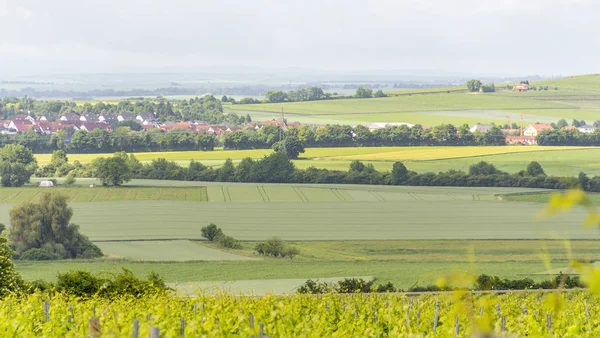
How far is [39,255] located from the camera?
33938mm

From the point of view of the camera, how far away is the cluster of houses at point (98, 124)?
50125 millimetres

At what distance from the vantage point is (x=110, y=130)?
49.7 m

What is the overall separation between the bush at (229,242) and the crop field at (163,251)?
650 mm

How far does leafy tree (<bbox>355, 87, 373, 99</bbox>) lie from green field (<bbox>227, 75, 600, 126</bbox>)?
41.4 inches

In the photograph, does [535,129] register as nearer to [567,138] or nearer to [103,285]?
[567,138]

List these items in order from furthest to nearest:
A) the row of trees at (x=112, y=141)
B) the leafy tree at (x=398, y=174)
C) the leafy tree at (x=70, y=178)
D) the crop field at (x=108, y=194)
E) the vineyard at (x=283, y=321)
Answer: the row of trees at (x=112, y=141) → the leafy tree at (x=398, y=174) → the leafy tree at (x=70, y=178) → the crop field at (x=108, y=194) → the vineyard at (x=283, y=321)

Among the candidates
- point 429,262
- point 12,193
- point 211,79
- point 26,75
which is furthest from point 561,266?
point 26,75

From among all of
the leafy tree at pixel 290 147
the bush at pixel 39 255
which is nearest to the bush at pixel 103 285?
the bush at pixel 39 255

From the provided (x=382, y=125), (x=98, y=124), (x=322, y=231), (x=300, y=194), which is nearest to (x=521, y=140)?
(x=382, y=125)

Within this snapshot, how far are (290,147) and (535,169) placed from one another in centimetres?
1137

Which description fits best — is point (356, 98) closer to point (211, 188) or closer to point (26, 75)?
point (211, 188)

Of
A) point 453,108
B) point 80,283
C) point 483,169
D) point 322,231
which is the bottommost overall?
point 322,231

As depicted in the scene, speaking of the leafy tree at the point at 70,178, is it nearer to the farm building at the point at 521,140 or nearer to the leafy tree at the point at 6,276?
the farm building at the point at 521,140

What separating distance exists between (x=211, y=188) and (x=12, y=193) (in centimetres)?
828
